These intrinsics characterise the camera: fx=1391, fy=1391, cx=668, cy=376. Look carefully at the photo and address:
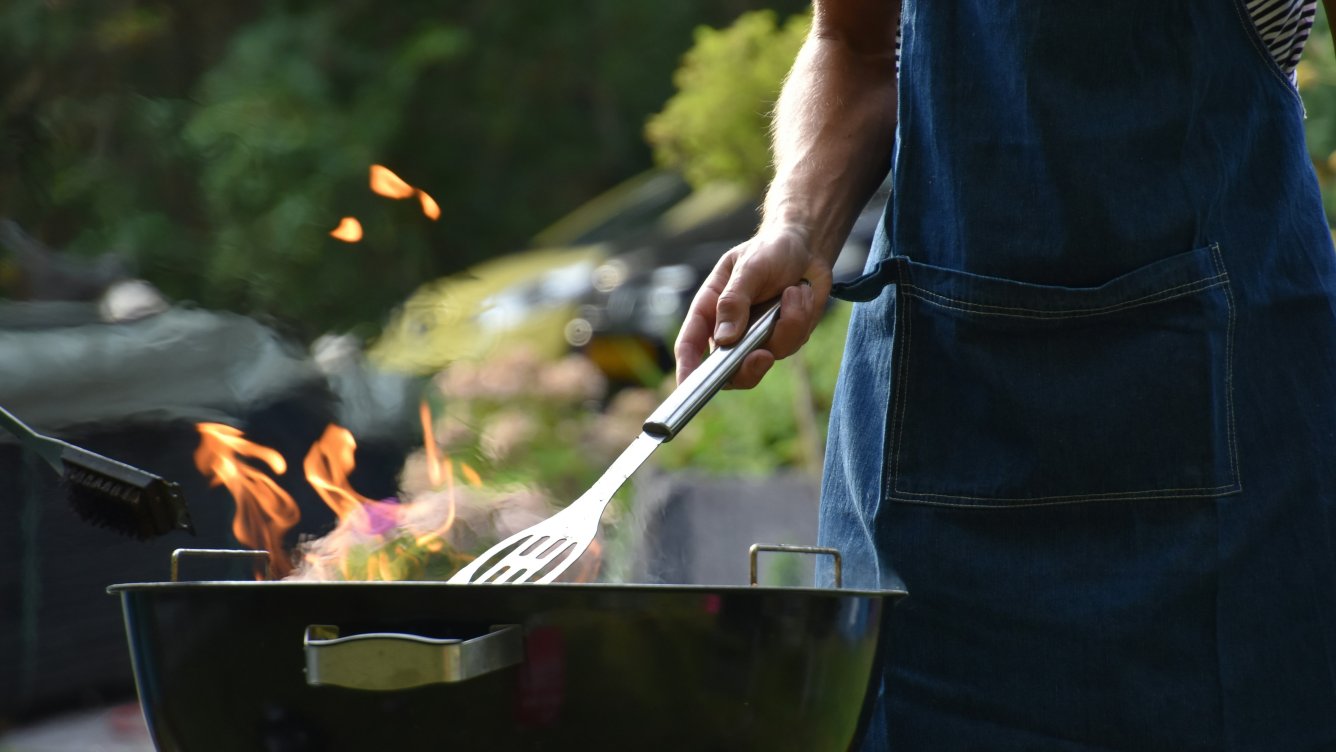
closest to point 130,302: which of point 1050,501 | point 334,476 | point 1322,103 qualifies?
point 334,476

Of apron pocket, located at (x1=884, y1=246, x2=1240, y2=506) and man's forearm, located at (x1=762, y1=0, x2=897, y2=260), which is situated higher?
man's forearm, located at (x1=762, y1=0, x2=897, y2=260)

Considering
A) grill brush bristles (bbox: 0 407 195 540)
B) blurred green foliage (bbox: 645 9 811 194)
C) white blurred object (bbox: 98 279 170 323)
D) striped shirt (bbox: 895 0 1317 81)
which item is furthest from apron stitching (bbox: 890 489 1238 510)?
blurred green foliage (bbox: 645 9 811 194)

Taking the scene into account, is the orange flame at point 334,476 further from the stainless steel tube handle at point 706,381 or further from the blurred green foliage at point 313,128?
the blurred green foliage at point 313,128

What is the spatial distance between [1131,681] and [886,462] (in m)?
0.24

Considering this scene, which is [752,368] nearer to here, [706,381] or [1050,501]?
[706,381]

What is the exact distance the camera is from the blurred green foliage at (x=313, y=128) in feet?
17.0

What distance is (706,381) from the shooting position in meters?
0.98

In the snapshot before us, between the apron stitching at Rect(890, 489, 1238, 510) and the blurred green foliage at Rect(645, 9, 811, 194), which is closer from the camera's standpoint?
the apron stitching at Rect(890, 489, 1238, 510)

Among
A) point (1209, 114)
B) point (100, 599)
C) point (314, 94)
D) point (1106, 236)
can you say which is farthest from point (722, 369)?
point (314, 94)

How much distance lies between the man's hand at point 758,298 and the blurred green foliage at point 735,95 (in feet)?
12.7

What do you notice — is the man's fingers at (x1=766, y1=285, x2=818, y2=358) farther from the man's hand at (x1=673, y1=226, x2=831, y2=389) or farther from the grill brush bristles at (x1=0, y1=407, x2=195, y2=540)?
the grill brush bristles at (x1=0, y1=407, x2=195, y2=540)

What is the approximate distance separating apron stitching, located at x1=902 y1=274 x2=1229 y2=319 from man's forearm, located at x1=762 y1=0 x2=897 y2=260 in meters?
0.14

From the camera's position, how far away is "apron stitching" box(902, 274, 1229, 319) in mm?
1038

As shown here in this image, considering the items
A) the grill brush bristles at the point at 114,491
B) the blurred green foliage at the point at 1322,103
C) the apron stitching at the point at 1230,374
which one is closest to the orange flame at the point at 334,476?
the grill brush bristles at the point at 114,491
